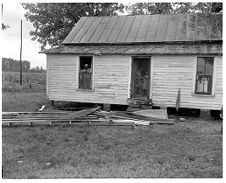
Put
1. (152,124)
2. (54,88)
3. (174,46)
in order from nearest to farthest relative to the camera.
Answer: (152,124) < (174,46) < (54,88)

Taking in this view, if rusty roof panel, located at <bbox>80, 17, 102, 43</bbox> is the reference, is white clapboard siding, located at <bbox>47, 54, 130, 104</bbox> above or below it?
below

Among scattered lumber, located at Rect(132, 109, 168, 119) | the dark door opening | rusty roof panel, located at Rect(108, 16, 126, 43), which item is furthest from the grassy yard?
Answer: rusty roof panel, located at Rect(108, 16, 126, 43)

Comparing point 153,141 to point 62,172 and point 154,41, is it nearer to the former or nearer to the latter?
point 62,172

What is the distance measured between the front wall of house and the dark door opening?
83cm

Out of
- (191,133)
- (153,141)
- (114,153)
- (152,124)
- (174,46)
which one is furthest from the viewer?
(174,46)

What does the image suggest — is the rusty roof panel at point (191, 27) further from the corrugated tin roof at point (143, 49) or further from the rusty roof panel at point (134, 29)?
the rusty roof panel at point (134, 29)

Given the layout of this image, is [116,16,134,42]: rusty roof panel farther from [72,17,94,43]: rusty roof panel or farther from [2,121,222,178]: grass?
[2,121,222,178]: grass

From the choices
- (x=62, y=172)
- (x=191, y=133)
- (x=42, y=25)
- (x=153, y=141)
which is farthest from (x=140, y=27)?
(x=42, y=25)

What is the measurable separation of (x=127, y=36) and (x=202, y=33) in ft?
13.8

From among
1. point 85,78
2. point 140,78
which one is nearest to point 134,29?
point 140,78

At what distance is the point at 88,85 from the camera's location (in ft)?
49.5

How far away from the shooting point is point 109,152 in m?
7.16

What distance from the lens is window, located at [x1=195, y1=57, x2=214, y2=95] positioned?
1331 centimetres

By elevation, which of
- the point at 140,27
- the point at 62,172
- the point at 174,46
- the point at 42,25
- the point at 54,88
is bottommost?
the point at 62,172
